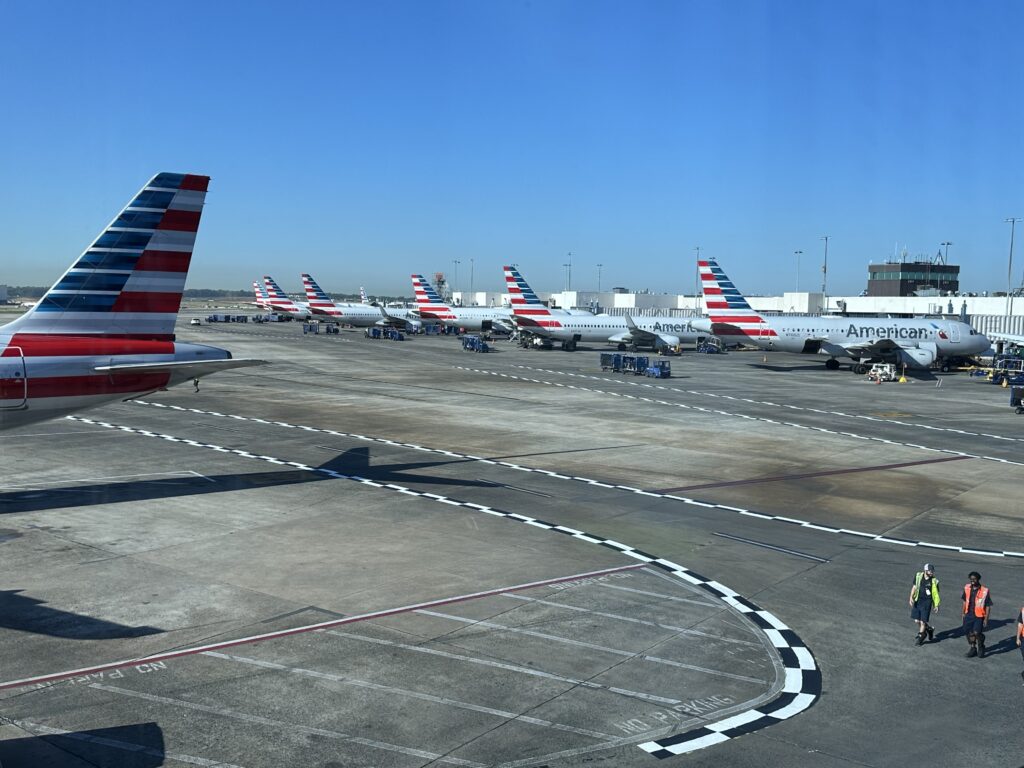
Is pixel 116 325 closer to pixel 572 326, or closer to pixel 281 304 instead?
pixel 572 326

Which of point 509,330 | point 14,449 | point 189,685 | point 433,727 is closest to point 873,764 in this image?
point 433,727

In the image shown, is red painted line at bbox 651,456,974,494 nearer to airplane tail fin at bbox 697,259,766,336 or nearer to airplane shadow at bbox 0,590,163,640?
airplane shadow at bbox 0,590,163,640

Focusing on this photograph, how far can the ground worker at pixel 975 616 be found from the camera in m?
14.8

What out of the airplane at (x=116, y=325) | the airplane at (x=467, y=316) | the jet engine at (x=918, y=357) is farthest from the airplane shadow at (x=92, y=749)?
the airplane at (x=467, y=316)

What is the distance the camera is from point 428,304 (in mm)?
127125

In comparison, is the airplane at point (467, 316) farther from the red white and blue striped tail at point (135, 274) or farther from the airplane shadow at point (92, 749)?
the airplane shadow at point (92, 749)

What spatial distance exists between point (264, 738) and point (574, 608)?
22.9 ft

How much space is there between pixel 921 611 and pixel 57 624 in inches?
598

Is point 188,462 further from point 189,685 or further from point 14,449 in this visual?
point 189,685

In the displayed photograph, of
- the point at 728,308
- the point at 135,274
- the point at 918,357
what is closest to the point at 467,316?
the point at 728,308

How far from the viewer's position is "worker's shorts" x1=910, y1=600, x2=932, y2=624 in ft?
50.7

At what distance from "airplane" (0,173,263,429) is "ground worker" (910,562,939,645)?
16221 mm

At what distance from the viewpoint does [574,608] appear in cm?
1686

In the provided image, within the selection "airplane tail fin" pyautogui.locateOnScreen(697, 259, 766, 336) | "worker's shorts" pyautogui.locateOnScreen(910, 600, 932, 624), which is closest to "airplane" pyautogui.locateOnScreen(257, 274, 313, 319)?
"airplane tail fin" pyautogui.locateOnScreen(697, 259, 766, 336)
